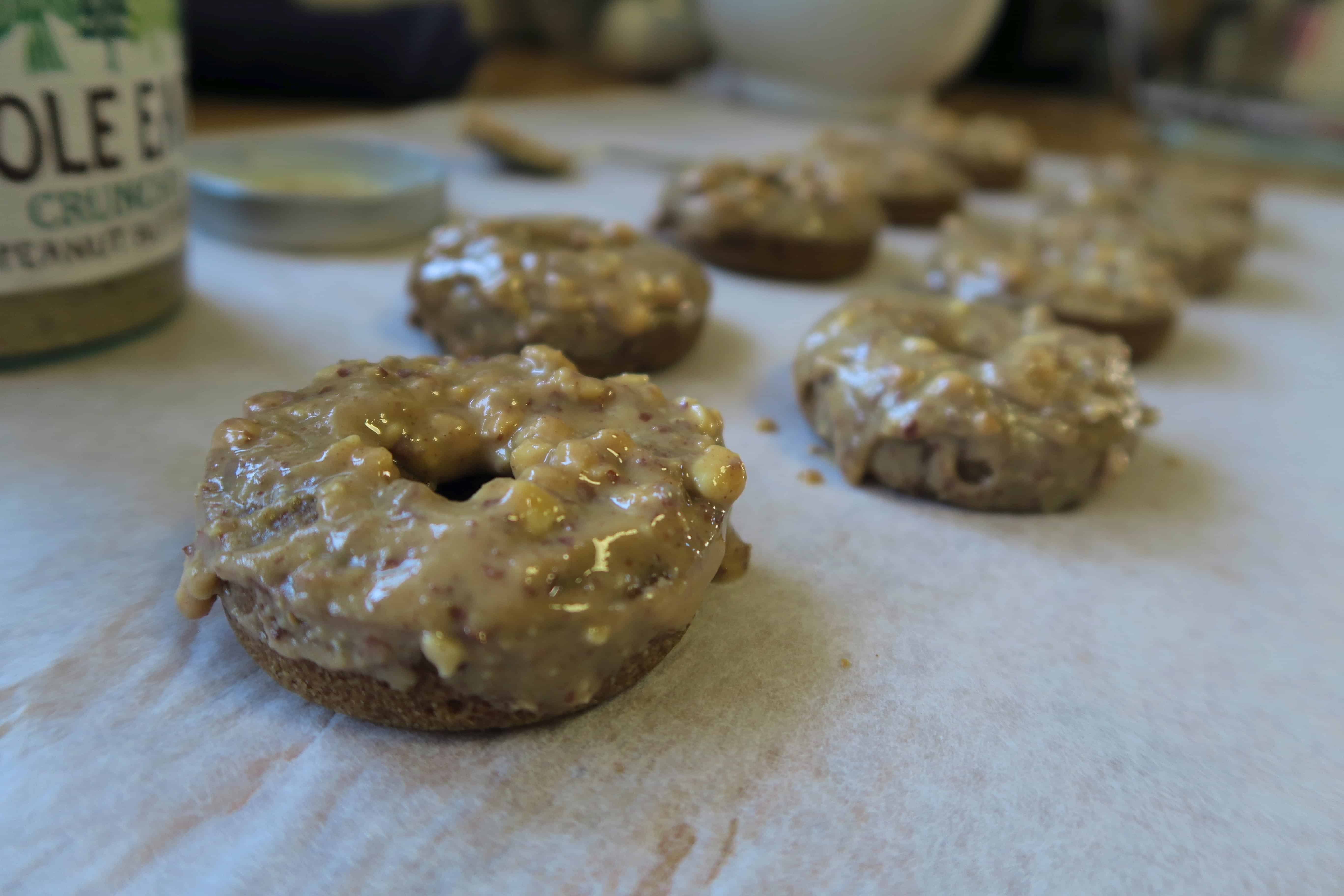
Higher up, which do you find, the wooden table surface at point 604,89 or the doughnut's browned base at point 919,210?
the doughnut's browned base at point 919,210

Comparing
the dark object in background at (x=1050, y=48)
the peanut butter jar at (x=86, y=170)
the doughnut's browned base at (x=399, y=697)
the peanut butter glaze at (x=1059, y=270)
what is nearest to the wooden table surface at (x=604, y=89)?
the dark object in background at (x=1050, y=48)

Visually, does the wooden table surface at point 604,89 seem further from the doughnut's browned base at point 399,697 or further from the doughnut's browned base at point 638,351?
the doughnut's browned base at point 399,697

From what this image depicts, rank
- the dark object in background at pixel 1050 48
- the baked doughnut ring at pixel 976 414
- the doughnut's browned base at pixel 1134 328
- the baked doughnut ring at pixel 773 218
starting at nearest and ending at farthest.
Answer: the baked doughnut ring at pixel 976 414
the doughnut's browned base at pixel 1134 328
the baked doughnut ring at pixel 773 218
the dark object in background at pixel 1050 48

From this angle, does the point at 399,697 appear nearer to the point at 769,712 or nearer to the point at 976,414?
the point at 769,712

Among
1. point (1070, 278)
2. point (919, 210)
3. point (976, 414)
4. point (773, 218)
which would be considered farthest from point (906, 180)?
point (976, 414)

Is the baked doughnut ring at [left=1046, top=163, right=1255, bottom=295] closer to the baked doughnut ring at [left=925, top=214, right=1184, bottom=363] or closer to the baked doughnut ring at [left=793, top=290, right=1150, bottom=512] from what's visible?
the baked doughnut ring at [left=925, top=214, right=1184, bottom=363]
